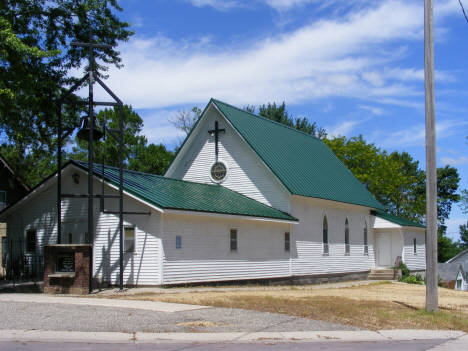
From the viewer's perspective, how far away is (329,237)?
101 ft

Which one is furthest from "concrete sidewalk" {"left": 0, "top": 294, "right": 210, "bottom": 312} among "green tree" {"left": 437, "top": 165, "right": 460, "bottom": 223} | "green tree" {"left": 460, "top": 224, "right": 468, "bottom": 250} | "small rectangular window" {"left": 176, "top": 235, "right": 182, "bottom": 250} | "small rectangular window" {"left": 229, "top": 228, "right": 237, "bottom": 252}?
"green tree" {"left": 460, "top": 224, "right": 468, "bottom": 250}

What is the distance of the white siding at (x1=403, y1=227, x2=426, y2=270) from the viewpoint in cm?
3747

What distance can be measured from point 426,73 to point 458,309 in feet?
22.9

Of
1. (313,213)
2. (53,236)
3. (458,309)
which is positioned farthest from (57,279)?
(313,213)

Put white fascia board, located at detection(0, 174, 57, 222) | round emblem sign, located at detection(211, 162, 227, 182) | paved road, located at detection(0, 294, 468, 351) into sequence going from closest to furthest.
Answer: paved road, located at detection(0, 294, 468, 351) < white fascia board, located at detection(0, 174, 57, 222) < round emblem sign, located at detection(211, 162, 227, 182)

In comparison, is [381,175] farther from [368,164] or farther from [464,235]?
[464,235]

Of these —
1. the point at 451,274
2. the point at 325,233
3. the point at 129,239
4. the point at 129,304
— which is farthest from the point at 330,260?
the point at 451,274

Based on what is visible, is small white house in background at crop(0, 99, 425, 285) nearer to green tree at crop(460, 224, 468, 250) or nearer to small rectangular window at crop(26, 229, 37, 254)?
small rectangular window at crop(26, 229, 37, 254)

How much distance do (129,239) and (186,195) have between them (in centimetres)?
334

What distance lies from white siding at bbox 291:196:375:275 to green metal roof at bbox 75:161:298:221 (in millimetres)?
1936

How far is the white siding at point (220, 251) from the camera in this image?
20.6m

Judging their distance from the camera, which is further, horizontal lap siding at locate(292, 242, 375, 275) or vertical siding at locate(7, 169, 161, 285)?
horizontal lap siding at locate(292, 242, 375, 275)

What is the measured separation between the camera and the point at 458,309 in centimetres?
1595

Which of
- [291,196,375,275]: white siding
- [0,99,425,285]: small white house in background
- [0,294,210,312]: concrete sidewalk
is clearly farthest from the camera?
[291,196,375,275]: white siding
